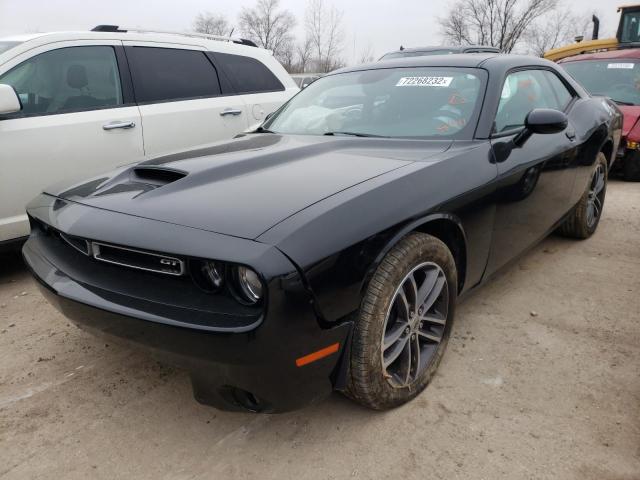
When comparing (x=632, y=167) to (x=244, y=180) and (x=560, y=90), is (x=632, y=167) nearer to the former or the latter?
(x=560, y=90)

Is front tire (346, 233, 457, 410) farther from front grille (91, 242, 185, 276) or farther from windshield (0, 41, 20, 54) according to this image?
windshield (0, 41, 20, 54)

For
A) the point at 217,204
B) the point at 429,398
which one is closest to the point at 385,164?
the point at 217,204

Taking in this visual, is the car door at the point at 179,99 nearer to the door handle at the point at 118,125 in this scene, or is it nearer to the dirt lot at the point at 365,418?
the door handle at the point at 118,125

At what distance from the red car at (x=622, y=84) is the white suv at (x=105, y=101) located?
456 cm

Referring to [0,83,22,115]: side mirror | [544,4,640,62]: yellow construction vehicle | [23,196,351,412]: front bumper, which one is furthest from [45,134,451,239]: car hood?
[544,4,640,62]: yellow construction vehicle

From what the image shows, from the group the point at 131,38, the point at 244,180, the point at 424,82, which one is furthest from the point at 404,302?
the point at 131,38

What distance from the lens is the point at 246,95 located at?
4844 millimetres

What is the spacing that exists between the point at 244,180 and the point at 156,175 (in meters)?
0.45

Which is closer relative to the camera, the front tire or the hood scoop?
the front tire

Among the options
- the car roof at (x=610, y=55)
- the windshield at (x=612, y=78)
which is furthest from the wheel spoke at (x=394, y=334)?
the car roof at (x=610, y=55)

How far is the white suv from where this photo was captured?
11.0ft

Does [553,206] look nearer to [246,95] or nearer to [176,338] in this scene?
[176,338]

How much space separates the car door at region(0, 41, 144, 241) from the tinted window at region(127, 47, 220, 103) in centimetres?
12

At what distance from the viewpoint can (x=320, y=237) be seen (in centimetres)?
162
